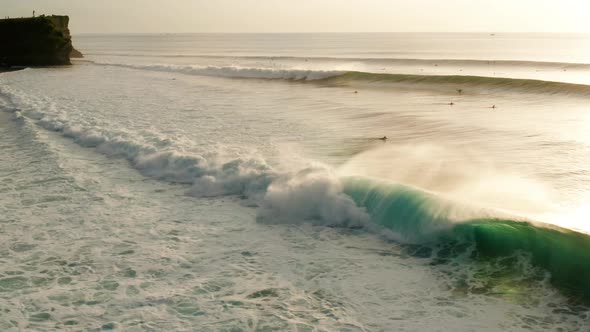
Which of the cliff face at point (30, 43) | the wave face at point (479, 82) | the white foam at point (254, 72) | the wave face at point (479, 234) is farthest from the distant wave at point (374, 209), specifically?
the cliff face at point (30, 43)

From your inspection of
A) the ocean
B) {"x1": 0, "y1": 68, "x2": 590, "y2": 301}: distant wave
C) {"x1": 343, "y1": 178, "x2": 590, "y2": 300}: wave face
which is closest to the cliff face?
the ocean

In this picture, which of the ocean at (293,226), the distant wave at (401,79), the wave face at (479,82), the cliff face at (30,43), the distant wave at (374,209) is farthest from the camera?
the cliff face at (30,43)

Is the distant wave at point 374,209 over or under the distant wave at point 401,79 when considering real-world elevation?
under

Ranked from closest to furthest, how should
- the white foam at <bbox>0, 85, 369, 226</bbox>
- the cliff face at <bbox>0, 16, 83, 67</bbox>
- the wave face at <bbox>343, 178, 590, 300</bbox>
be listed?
the wave face at <bbox>343, 178, 590, 300</bbox>
the white foam at <bbox>0, 85, 369, 226</bbox>
the cliff face at <bbox>0, 16, 83, 67</bbox>

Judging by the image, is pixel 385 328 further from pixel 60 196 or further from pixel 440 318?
pixel 60 196

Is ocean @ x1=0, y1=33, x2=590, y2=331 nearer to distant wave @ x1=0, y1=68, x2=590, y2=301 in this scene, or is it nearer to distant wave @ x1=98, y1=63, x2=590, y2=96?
distant wave @ x1=0, y1=68, x2=590, y2=301

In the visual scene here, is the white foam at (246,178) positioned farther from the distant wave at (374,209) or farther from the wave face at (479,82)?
the wave face at (479,82)

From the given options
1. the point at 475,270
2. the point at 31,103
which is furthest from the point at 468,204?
the point at 31,103
